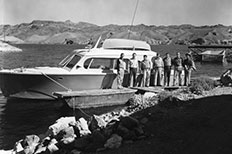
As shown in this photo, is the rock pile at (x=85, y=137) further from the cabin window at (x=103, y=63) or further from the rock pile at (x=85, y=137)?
the cabin window at (x=103, y=63)

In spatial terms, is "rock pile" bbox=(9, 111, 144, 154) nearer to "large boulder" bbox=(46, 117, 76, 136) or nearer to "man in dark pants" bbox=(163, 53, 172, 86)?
"large boulder" bbox=(46, 117, 76, 136)

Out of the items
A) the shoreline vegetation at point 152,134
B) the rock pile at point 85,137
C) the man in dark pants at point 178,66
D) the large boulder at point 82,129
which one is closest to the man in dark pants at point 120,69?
the man in dark pants at point 178,66

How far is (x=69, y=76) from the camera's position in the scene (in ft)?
57.7

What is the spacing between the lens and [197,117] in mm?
10227

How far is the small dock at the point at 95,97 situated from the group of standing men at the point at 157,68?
749mm

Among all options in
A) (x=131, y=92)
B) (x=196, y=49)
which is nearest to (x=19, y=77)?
(x=131, y=92)

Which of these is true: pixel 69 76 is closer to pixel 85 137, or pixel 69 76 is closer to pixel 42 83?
pixel 42 83

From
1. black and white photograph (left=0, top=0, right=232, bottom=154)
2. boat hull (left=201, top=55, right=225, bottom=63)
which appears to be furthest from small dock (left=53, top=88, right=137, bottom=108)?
boat hull (left=201, top=55, right=225, bottom=63)

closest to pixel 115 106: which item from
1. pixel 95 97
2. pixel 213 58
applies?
pixel 95 97

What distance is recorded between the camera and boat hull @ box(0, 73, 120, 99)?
17391 millimetres

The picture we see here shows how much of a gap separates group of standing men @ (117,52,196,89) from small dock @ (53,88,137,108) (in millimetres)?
749

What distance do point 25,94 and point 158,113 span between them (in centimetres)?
907

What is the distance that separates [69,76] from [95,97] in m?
1.74

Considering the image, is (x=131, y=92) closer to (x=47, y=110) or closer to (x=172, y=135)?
(x=47, y=110)
